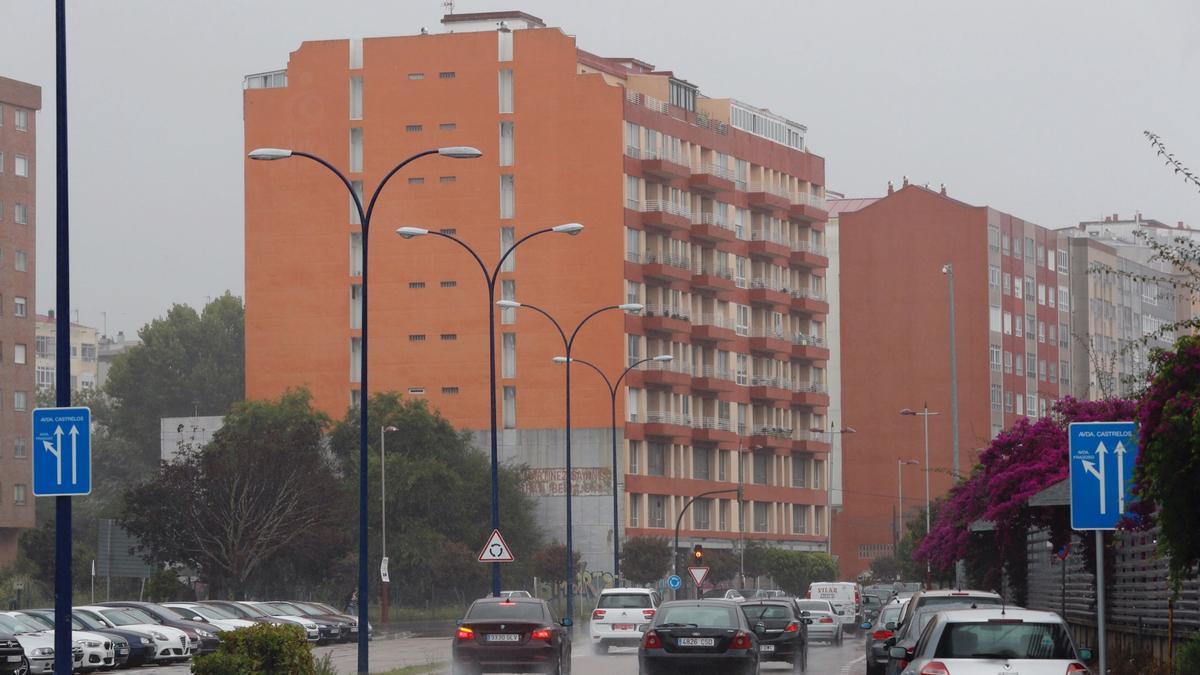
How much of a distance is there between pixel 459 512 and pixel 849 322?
47.9 meters

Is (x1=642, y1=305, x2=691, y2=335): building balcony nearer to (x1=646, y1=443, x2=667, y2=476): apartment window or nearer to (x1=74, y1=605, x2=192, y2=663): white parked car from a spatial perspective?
(x1=646, y1=443, x2=667, y2=476): apartment window

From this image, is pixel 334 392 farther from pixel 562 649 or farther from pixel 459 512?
pixel 562 649

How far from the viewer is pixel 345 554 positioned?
95.6 m

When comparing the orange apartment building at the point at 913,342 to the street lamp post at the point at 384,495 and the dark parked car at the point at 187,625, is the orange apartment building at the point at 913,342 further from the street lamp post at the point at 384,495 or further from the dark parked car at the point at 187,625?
the dark parked car at the point at 187,625

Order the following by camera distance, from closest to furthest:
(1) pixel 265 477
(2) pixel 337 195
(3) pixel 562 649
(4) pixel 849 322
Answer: (3) pixel 562 649
(1) pixel 265 477
(2) pixel 337 195
(4) pixel 849 322

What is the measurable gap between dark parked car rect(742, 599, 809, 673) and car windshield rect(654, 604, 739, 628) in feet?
27.1

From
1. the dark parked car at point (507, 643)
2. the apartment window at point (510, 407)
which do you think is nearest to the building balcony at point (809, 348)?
the apartment window at point (510, 407)

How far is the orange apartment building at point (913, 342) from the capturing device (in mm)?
139250

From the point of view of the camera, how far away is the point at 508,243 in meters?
108

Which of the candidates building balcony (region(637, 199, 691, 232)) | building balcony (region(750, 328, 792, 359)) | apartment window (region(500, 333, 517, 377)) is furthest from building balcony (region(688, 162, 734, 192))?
apartment window (region(500, 333, 517, 377))

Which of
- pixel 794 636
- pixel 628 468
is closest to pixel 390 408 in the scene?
pixel 628 468

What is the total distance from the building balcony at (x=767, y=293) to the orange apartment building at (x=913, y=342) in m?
15.6

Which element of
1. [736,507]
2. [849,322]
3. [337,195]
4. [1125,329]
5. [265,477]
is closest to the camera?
[265,477]

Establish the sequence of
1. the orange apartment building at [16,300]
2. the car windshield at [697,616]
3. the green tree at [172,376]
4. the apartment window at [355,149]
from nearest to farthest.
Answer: the car windshield at [697,616]
the apartment window at [355,149]
the orange apartment building at [16,300]
the green tree at [172,376]
